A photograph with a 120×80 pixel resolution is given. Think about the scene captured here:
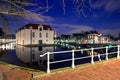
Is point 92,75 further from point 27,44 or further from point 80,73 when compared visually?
point 27,44

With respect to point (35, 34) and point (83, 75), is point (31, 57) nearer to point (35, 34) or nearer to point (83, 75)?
point (83, 75)

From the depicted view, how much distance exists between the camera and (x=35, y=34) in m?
69.3

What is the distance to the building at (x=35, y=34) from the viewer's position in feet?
221

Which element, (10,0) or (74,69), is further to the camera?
(74,69)

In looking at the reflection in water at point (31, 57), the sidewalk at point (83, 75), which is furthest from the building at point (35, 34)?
the sidewalk at point (83, 75)

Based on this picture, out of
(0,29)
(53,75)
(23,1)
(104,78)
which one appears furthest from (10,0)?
(104,78)

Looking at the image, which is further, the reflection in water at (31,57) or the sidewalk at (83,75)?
the reflection in water at (31,57)

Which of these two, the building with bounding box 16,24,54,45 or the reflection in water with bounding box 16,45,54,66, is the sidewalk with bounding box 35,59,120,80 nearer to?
the reflection in water with bounding box 16,45,54,66

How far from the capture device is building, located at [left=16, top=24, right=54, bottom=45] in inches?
2653

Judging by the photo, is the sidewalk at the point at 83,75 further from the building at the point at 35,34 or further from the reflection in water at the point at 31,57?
the building at the point at 35,34

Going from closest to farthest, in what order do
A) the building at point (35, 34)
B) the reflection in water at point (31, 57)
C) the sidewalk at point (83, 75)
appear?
1. the sidewalk at point (83, 75)
2. the reflection in water at point (31, 57)
3. the building at point (35, 34)

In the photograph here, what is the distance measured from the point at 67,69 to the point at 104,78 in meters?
1.85

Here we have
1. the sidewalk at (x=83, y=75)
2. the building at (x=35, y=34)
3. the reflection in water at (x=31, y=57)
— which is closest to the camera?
the sidewalk at (x=83, y=75)

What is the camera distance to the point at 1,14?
243 centimetres
